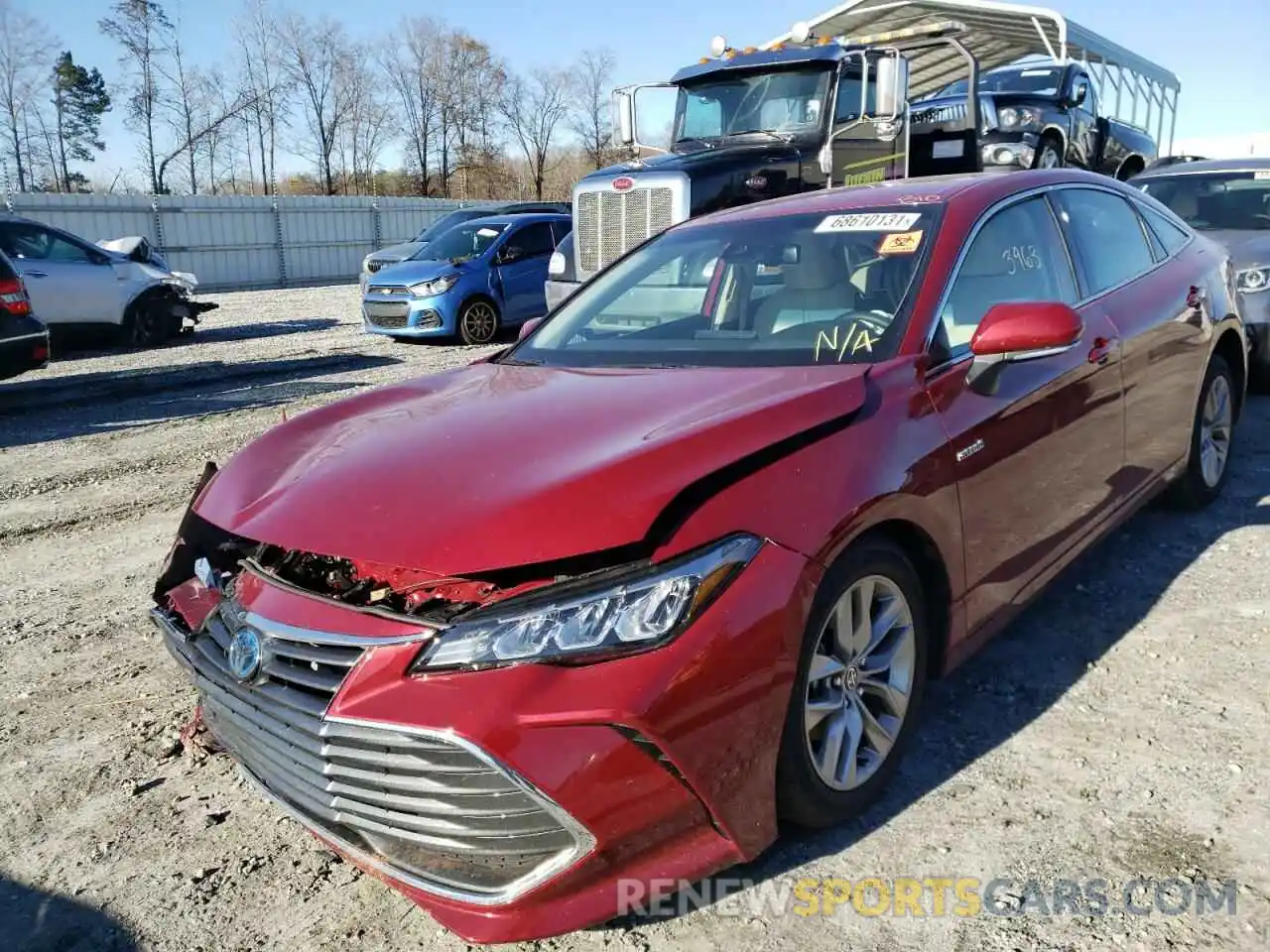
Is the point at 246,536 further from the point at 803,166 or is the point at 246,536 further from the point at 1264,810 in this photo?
the point at 803,166

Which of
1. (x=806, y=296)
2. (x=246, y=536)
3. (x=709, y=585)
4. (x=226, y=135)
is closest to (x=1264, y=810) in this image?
(x=709, y=585)

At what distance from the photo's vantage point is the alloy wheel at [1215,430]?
15.6ft

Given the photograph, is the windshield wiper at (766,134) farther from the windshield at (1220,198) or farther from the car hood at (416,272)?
the car hood at (416,272)

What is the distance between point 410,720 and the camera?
191 cm

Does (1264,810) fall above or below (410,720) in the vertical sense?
below

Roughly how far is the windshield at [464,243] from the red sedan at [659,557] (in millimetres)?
9836

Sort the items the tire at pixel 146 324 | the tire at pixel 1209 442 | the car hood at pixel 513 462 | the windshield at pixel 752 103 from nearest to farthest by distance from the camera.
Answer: the car hood at pixel 513 462 < the tire at pixel 1209 442 < the windshield at pixel 752 103 < the tire at pixel 146 324

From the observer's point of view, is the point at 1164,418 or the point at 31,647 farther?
the point at 1164,418

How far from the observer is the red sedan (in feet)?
6.45

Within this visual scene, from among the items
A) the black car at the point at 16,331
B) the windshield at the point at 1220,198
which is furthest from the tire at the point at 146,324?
the windshield at the point at 1220,198

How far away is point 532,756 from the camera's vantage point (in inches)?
74.7

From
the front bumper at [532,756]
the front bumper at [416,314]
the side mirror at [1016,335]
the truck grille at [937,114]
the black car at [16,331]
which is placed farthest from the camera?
the front bumper at [416,314]

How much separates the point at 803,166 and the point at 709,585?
7.70m

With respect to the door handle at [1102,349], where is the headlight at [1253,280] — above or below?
above
